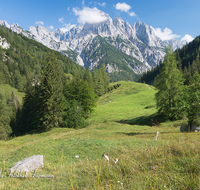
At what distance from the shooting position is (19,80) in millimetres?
139875

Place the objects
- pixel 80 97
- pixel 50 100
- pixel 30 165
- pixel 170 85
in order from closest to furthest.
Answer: pixel 30 165 < pixel 170 85 < pixel 50 100 < pixel 80 97

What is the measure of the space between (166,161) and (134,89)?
92.6 meters

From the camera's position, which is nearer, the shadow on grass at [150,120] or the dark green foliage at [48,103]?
the shadow on grass at [150,120]

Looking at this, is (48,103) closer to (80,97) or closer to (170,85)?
(80,97)

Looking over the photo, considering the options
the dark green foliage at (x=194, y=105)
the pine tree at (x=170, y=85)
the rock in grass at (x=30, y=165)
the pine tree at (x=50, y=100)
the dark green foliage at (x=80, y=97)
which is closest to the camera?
the rock in grass at (x=30, y=165)

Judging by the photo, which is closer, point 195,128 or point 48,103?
point 195,128

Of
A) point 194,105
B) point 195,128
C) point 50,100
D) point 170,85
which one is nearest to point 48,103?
point 50,100

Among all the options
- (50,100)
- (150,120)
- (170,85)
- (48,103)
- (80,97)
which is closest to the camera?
(170,85)

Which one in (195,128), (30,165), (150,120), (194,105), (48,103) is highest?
(48,103)

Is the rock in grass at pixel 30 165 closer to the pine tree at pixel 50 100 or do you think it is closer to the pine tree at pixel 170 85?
the pine tree at pixel 170 85

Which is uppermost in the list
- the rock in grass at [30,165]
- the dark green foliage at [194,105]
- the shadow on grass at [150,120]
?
the dark green foliage at [194,105]

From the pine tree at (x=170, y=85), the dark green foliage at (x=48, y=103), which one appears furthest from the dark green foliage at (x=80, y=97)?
the pine tree at (x=170, y=85)

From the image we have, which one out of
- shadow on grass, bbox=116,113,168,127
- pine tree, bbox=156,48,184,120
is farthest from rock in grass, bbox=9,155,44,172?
pine tree, bbox=156,48,184,120

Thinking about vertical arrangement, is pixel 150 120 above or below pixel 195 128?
below
